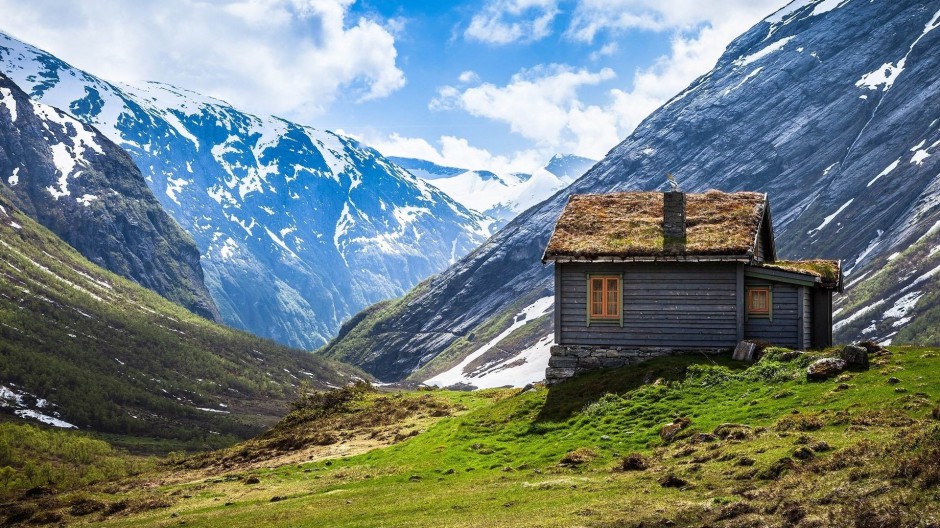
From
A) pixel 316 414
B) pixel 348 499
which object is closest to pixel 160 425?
pixel 316 414

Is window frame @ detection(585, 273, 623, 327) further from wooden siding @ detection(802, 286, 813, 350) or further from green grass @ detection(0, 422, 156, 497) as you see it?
green grass @ detection(0, 422, 156, 497)

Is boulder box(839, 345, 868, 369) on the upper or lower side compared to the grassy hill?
upper

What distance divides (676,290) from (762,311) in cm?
415

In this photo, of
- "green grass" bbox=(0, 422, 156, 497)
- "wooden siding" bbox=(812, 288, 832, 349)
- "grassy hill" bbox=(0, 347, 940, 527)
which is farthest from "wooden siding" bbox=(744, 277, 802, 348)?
"green grass" bbox=(0, 422, 156, 497)

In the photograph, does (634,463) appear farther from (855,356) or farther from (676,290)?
(676,290)

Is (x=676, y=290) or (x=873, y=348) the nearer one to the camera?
(x=873, y=348)

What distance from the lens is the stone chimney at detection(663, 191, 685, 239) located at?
137 feet

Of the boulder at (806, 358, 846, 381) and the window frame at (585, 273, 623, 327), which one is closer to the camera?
the boulder at (806, 358, 846, 381)

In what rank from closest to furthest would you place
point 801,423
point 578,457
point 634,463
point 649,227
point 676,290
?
point 801,423 → point 634,463 → point 578,457 → point 676,290 → point 649,227

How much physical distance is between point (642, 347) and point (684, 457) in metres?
15.7

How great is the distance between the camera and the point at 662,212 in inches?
1768

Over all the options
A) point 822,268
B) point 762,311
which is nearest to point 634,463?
point 762,311

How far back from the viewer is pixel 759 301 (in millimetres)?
40375

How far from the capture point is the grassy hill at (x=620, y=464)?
61.6 feet
